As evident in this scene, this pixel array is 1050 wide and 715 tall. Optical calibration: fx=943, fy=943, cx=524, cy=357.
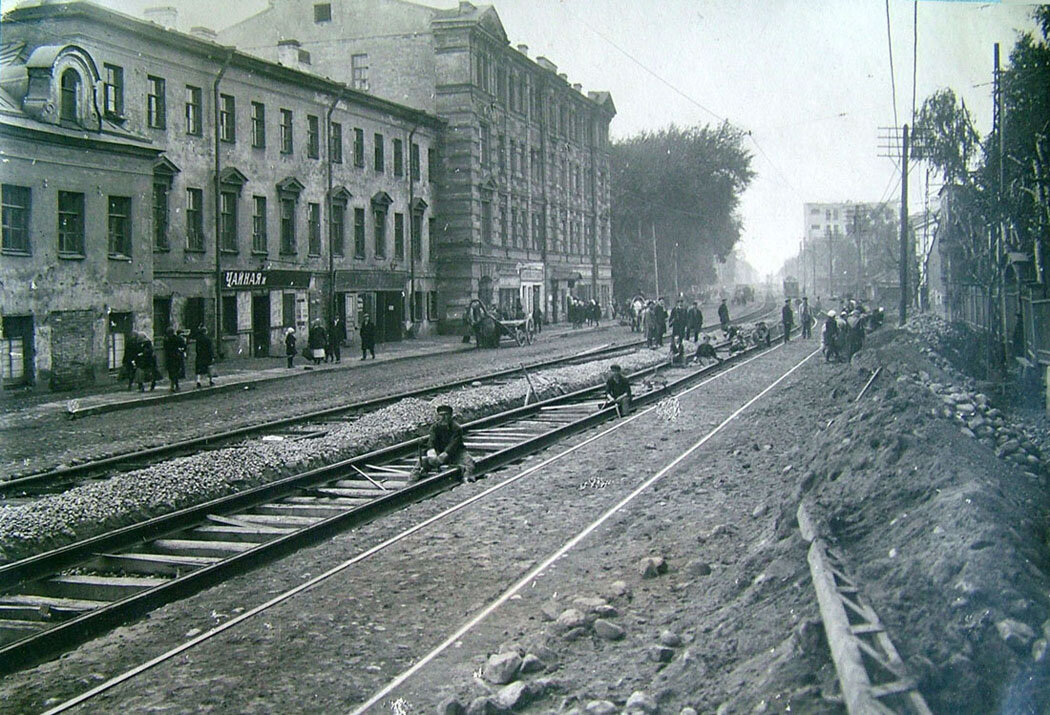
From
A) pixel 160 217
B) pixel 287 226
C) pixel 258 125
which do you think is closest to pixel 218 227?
pixel 160 217

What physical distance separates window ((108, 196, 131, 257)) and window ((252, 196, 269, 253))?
7704mm

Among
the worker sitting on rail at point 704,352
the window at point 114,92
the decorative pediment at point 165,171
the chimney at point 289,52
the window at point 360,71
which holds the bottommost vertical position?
the worker sitting on rail at point 704,352

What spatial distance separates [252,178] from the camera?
103 ft

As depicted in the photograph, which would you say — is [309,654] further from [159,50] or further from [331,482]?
[159,50]

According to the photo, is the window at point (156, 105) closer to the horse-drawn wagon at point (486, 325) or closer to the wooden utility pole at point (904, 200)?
the horse-drawn wagon at point (486, 325)

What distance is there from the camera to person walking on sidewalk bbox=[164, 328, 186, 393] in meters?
22.4

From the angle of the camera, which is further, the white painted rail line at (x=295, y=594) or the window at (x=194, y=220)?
the window at (x=194, y=220)

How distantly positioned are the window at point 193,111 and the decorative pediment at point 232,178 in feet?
4.97

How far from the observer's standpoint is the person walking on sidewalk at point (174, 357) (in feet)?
73.5

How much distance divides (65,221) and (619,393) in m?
13.7

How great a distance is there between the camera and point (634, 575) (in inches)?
310

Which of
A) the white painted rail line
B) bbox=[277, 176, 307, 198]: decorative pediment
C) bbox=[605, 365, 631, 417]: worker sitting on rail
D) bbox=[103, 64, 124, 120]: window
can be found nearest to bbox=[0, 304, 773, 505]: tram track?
bbox=[605, 365, 631, 417]: worker sitting on rail

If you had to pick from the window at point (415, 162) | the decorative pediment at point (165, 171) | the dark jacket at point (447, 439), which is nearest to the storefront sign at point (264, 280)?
the decorative pediment at point (165, 171)

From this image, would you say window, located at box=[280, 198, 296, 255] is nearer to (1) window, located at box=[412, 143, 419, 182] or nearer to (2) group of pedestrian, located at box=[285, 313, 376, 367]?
(2) group of pedestrian, located at box=[285, 313, 376, 367]
